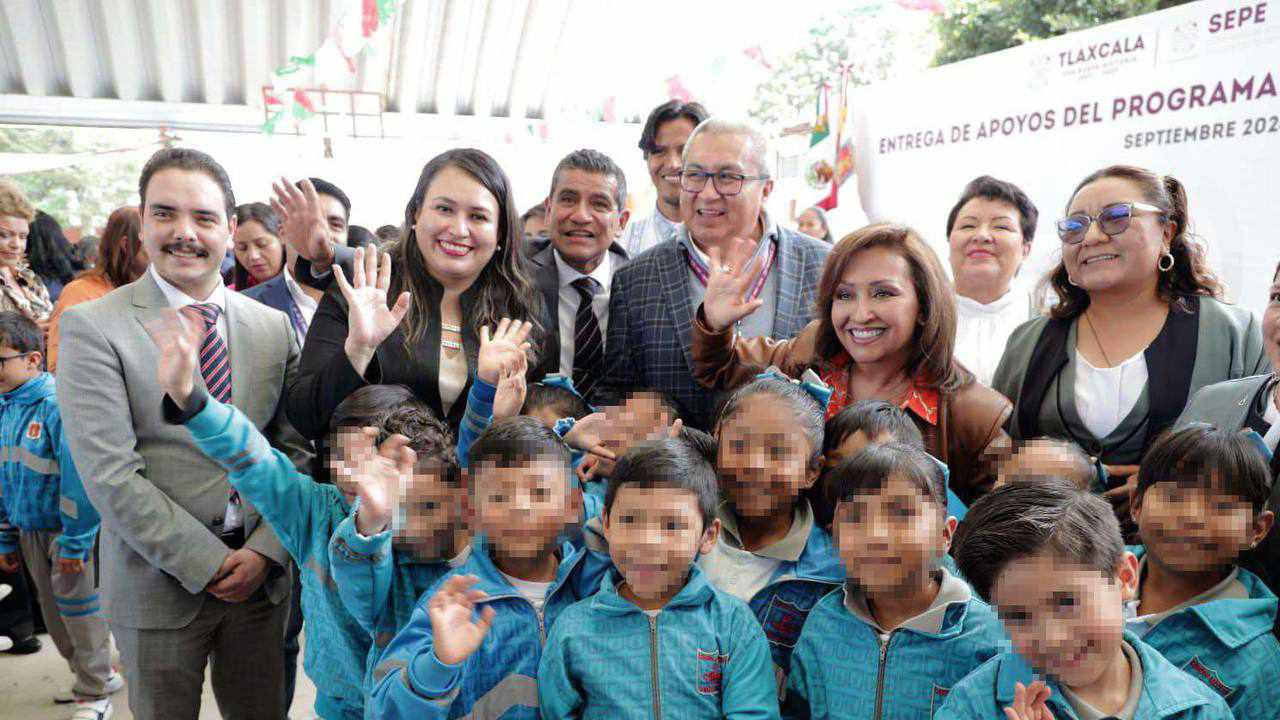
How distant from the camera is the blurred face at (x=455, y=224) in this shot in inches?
85.2

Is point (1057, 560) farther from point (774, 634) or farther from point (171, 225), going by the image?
point (171, 225)

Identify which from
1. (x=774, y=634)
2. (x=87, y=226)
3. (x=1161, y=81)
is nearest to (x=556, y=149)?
(x=87, y=226)

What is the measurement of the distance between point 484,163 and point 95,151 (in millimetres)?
7277

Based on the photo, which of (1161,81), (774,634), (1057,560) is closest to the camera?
(1057,560)

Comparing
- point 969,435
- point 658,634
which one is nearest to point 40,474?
point 658,634

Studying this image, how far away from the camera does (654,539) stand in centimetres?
147

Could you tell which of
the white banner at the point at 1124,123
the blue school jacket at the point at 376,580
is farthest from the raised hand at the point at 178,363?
the white banner at the point at 1124,123

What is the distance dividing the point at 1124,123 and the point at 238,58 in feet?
24.7

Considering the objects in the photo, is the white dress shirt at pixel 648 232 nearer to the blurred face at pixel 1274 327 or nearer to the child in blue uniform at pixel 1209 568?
the blurred face at pixel 1274 327

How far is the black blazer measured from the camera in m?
2.02

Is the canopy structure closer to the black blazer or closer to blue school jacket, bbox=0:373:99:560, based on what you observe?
blue school jacket, bbox=0:373:99:560

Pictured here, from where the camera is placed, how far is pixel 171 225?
205cm

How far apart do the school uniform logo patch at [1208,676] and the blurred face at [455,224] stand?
170cm

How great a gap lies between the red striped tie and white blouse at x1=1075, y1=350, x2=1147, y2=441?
2054 millimetres
